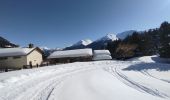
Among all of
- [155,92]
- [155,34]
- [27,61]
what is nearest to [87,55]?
[27,61]

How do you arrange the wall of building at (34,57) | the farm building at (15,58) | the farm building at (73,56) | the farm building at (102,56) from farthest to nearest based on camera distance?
the farm building at (102,56) < the farm building at (73,56) < the wall of building at (34,57) < the farm building at (15,58)

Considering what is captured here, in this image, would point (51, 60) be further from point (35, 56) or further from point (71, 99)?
point (71, 99)

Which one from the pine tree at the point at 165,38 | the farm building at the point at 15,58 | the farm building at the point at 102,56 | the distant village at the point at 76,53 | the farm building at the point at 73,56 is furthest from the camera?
the farm building at the point at 102,56

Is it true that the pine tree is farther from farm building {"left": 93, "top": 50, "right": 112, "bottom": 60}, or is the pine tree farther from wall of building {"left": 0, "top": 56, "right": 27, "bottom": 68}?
wall of building {"left": 0, "top": 56, "right": 27, "bottom": 68}

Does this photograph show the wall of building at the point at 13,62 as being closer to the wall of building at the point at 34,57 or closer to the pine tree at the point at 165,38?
the wall of building at the point at 34,57

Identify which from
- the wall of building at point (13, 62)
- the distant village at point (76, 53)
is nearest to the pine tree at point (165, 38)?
the distant village at point (76, 53)

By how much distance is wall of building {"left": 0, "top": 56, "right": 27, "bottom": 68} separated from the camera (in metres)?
51.7

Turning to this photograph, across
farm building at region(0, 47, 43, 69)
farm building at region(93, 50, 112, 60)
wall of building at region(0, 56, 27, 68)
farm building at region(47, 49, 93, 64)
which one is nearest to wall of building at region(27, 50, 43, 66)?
farm building at region(0, 47, 43, 69)

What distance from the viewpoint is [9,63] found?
5238 centimetres

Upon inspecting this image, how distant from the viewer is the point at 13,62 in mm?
52250

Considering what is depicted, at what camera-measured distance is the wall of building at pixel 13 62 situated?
51688 mm

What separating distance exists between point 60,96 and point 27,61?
41851mm

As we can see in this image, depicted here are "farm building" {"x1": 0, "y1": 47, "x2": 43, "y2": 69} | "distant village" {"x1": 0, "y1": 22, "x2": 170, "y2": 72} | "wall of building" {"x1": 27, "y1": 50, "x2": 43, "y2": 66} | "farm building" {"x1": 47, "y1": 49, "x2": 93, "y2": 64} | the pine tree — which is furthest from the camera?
"farm building" {"x1": 47, "y1": 49, "x2": 93, "y2": 64}

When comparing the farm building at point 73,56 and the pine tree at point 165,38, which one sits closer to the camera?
the pine tree at point 165,38
